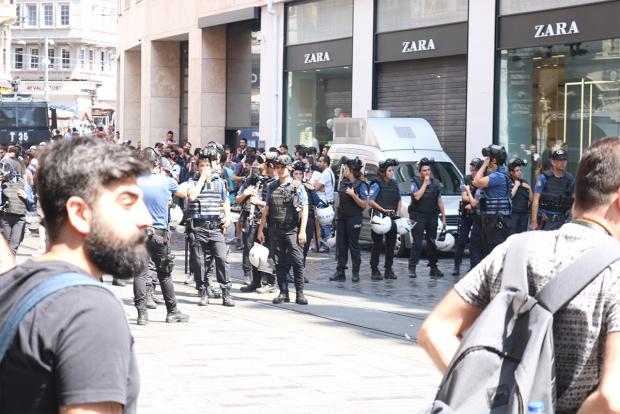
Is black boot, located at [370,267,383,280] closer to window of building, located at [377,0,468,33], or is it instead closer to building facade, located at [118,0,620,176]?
building facade, located at [118,0,620,176]

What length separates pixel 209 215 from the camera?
13.4 meters

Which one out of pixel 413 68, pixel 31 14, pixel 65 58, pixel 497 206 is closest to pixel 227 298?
pixel 497 206

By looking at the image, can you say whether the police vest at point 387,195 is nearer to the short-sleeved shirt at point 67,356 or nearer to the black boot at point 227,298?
the black boot at point 227,298

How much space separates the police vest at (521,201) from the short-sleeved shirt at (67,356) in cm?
1360

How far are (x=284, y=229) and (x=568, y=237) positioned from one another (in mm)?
10618

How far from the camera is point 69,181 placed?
271 centimetres

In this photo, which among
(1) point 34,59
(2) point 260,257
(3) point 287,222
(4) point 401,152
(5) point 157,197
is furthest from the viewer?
(1) point 34,59

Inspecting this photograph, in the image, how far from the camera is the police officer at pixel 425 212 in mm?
17031

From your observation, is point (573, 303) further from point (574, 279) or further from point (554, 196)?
point (554, 196)

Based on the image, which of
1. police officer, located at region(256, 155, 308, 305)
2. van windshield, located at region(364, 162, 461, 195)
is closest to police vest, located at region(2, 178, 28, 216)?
police officer, located at region(256, 155, 308, 305)

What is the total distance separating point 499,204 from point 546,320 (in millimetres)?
12383

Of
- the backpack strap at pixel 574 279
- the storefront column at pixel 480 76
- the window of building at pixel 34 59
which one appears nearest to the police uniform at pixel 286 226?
the storefront column at pixel 480 76

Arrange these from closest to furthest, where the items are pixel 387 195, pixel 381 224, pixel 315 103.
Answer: pixel 381 224
pixel 387 195
pixel 315 103

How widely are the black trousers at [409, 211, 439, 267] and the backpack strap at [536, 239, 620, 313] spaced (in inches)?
546
